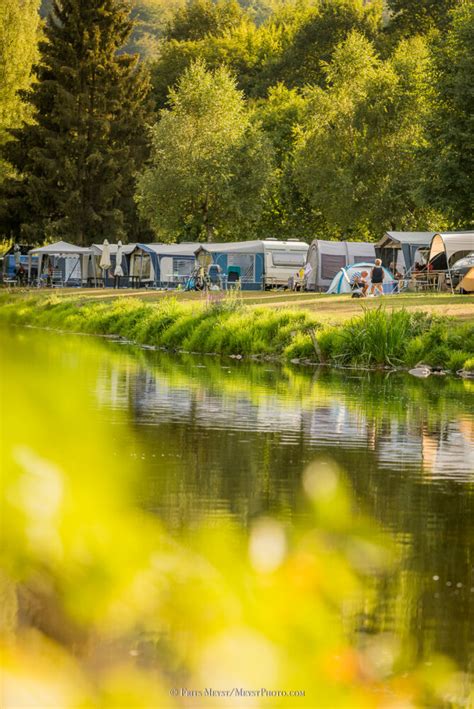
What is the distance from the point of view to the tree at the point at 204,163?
71.8 metres

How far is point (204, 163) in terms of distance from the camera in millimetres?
71688

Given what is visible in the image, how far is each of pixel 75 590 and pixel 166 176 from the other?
220 feet

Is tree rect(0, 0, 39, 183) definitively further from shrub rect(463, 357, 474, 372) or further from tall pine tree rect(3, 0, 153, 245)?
shrub rect(463, 357, 474, 372)

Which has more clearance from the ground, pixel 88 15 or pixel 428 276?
pixel 88 15

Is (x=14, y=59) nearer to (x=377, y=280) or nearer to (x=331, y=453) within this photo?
(x=377, y=280)

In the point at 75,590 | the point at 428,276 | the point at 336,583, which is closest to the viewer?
the point at 336,583

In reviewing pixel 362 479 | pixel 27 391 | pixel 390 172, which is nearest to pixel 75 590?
pixel 27 391

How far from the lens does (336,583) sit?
4852mm

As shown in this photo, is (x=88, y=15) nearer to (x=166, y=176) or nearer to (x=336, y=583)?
(x=166, y=176)

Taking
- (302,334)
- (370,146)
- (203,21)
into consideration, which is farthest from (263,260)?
(203,21)

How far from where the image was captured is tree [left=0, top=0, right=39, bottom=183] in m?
82.6

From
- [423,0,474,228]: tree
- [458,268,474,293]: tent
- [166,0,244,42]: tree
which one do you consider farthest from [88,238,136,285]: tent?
[166,0,244,42]: tree

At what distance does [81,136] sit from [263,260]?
18.1 metres

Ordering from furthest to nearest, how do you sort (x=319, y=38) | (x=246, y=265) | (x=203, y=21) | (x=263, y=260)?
(x=203, y=21) < (x=319, y=38) < (x=246, y=265) < (x=263, y=260)
